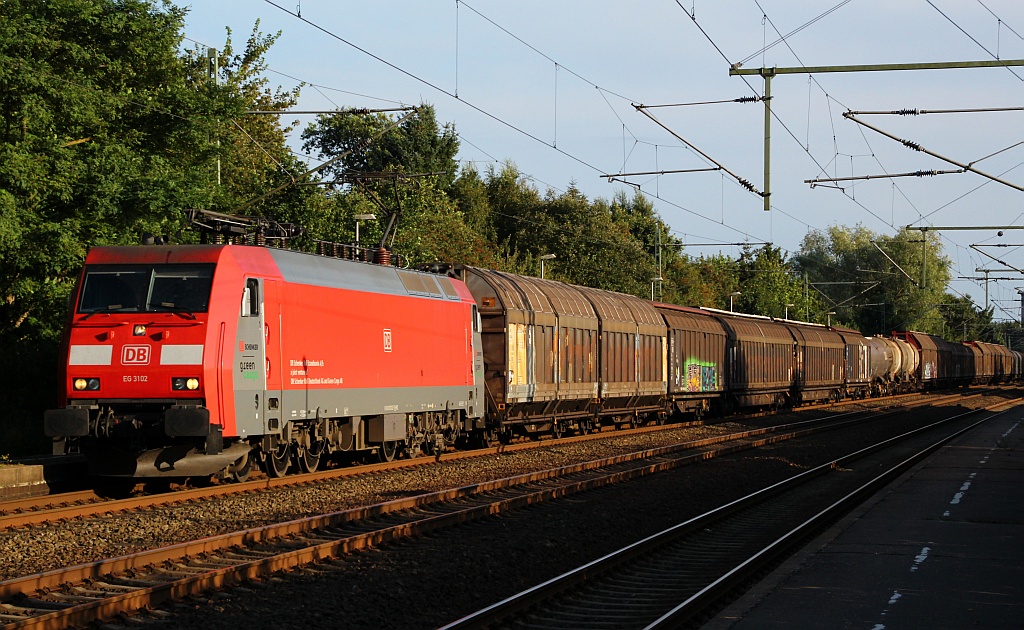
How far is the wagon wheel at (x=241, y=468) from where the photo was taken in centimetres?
1783

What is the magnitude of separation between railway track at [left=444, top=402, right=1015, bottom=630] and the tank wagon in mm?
6612

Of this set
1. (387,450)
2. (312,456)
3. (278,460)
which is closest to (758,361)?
(387,450)

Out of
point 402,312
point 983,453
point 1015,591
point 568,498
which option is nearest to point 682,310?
point 983,453

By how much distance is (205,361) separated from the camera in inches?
626

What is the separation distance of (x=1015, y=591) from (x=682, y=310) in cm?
3122

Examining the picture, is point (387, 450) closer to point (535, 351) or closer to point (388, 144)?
point (535, 351)

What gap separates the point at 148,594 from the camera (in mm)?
9414

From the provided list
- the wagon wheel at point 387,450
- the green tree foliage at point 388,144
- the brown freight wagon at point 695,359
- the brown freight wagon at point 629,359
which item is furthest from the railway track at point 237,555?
the green tree foliage at point 388,144

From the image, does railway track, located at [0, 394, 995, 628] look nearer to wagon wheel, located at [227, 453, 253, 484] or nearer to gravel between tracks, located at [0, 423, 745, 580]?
gravel between tracks, located at [0, 423, 745, 580]

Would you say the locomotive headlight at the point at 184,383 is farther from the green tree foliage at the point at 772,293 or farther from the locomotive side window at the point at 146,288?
the green tree foliage at the point at 772,293

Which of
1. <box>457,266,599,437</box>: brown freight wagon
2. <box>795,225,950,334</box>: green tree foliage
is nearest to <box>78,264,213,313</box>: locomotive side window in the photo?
<box>457,266,599,437</box>: brown freight wagon

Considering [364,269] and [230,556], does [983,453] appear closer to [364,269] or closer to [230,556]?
[364,269]

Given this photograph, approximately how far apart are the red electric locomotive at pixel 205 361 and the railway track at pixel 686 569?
21.6ft

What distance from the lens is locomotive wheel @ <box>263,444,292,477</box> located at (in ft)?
60.8
